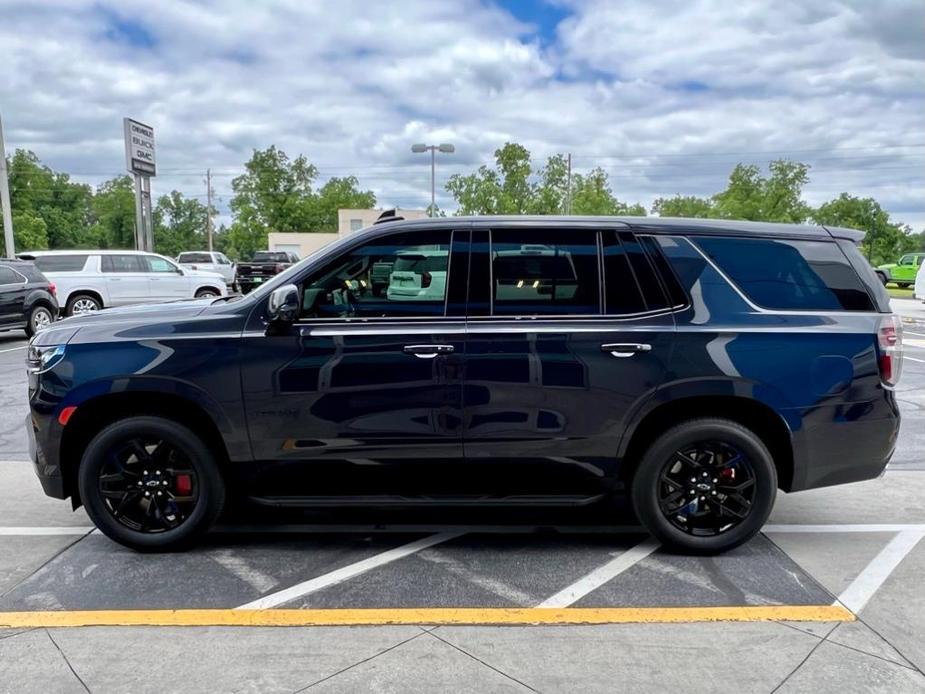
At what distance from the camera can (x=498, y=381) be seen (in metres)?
3.64

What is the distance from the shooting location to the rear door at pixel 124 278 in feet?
54.1

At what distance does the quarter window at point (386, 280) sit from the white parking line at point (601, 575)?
1.60 m

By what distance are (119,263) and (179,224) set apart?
9574cm

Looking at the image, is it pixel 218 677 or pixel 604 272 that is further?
pixel 604 272

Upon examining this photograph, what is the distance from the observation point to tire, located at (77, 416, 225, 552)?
3703 millimetres

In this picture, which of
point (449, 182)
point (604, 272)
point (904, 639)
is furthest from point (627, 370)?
point (449, 182)

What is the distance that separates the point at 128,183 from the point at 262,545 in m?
104

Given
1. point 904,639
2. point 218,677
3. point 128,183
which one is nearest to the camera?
point 218,677

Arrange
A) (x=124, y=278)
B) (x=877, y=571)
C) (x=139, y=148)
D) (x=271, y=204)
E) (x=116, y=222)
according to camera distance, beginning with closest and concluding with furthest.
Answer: (x=877, y=571) < (x=124, y=278) < (x=139, y=148) < (x=271, y=204) < (x=116, y=222)

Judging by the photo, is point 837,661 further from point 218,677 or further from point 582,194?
point 582,194

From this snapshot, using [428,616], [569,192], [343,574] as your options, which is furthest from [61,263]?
[569,192]

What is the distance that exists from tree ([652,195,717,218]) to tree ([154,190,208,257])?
227 ft

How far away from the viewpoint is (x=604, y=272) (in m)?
3.79

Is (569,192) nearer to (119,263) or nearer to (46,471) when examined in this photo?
(119,263)
